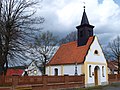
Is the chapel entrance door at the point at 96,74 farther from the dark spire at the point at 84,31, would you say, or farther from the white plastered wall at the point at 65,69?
the dark spire at the point at 84,31

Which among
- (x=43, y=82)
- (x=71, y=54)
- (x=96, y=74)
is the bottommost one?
(x=43, y=82)

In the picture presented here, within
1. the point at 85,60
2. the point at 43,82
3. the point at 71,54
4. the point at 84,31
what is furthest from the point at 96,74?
the point at 43,82

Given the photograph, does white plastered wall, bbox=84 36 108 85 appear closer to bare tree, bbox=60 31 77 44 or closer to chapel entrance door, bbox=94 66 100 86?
chapel entrance door, bbox=94 66 100 86

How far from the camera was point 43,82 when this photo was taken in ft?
83.5

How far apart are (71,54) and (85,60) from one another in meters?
4.45

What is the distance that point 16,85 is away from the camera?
22.0 meters

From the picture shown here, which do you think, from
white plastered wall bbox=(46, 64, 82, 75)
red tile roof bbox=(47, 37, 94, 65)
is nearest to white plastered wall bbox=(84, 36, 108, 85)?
red tile roof bbox=(47, 37, 94, 65)

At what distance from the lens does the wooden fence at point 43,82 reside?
21703 millimetres

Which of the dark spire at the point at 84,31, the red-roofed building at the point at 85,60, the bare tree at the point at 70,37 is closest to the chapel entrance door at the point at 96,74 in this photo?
the red-roofed building at the point at 85,60

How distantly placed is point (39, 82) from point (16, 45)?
453cm

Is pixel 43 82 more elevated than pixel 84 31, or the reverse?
pixel 84 31

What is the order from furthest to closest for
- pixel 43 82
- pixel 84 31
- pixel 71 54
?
1. pixel 71 54
2. pixel 84 31
3. pixel 43 82

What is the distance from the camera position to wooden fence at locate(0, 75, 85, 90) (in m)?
21.7

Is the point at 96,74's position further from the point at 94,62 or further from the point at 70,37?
the point at 70,37
